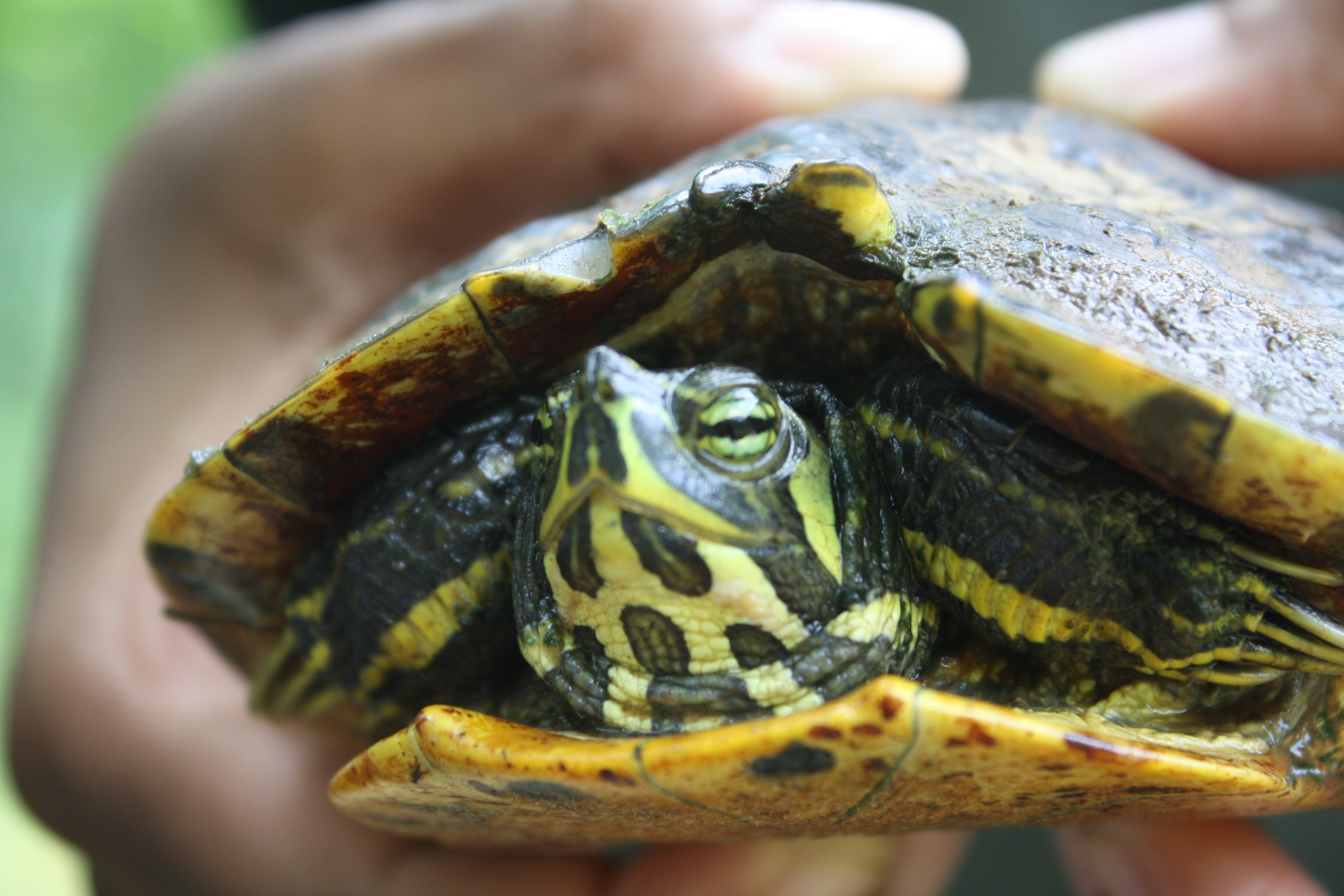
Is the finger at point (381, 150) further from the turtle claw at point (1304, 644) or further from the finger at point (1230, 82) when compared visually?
the turtle claw at point (1304, 644)

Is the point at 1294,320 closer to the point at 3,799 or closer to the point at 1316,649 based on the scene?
the point at 1316,649

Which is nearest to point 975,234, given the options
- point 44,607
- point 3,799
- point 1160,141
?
point 1160,141

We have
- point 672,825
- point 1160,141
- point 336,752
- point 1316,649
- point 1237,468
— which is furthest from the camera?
point 1160,141

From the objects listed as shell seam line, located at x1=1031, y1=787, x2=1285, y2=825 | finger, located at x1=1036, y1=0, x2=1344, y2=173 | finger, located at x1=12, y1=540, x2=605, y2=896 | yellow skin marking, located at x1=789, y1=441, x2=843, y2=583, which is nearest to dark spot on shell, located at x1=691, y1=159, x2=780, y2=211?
yellow skin marking, located at x1=789, y1=441, x2=843, y2=583

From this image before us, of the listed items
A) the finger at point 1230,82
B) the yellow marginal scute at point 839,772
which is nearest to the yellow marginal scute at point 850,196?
the yellow marginal scute at point 839,772

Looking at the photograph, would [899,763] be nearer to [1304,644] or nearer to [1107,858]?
[1304,644]

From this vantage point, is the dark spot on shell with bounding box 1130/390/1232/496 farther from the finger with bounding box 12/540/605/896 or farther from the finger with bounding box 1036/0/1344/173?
the finger with bounding box 1036/0/1344/173

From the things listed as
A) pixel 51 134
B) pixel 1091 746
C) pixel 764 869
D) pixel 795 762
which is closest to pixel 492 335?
pixel 795 762
